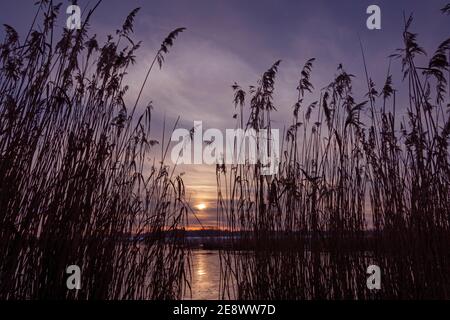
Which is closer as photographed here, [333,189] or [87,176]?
[87,176]

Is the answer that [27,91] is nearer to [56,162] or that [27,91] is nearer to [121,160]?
[56,162]

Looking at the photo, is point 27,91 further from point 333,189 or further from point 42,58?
point 333,189

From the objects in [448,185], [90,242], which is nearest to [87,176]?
[90,242]

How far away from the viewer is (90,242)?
8.24 feet

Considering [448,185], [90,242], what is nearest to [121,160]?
[90,242]

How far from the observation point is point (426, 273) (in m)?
2.70

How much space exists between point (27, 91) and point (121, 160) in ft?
2.91

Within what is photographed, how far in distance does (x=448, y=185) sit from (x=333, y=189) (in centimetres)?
98

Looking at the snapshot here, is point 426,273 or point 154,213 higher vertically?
point 154,213
